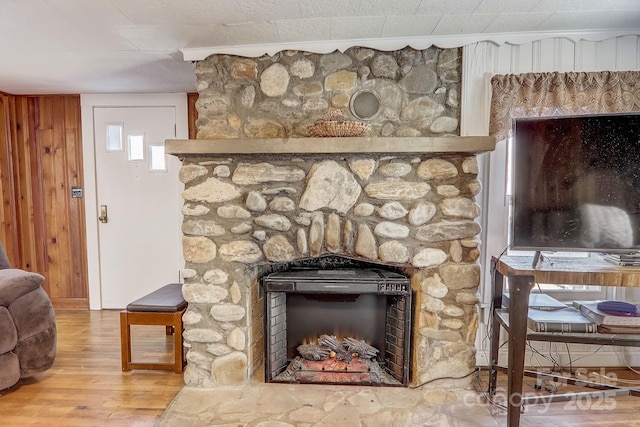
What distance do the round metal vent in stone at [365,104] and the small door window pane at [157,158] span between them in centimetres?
212


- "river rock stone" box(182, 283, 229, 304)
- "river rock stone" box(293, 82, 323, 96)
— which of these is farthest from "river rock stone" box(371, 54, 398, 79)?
"river rock stone" box(182, 283, 229, 304)

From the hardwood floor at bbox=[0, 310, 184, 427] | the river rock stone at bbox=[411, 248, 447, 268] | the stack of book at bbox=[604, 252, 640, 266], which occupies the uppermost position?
the stack of book at bbox=[604, 252, 640, 266]

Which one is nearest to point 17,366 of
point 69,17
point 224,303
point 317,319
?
point 224,303

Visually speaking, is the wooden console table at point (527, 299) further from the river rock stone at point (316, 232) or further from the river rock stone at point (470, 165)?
the river rock stone at point (316, 232)

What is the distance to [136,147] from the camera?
337 centimetres

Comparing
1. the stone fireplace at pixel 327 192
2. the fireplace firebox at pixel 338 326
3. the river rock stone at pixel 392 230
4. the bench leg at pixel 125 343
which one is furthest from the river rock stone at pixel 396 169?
the bench leg at pixel 125 343

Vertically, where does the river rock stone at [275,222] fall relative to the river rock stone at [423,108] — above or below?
below

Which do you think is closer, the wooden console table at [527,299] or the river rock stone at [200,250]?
the wooden console table at [527,299]

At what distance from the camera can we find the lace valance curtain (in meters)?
1.98

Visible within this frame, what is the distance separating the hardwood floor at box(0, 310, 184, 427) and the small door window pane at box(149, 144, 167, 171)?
1.51m

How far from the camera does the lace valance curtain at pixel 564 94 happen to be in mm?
1979

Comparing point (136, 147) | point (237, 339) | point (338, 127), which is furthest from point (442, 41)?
point (136, 147)

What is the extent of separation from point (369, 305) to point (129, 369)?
1608 mm

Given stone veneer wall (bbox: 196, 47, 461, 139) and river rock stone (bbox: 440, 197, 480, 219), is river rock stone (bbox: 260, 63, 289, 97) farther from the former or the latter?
river rock stone (bbox: 440, 197, 480, 219)
